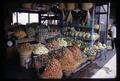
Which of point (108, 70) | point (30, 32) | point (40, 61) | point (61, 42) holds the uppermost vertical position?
point (30, 32)

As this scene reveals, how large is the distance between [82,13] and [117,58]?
2.26ft

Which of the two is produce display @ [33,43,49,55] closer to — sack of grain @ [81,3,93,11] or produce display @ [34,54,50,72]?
produce display @ [34,54,50,72]

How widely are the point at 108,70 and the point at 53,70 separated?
2.15 ft

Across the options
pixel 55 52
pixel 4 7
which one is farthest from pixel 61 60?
pixel 4 7

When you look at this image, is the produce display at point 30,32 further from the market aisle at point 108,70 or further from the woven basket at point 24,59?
the market aisle at point 108,70

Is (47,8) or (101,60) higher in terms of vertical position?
(47,8)

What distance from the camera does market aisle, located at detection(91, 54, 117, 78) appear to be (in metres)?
5.86

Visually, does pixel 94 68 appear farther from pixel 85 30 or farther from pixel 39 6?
pixel 39 6

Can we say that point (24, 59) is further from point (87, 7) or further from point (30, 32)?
point (87, 7)

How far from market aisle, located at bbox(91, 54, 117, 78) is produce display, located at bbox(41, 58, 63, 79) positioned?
0.42 meters

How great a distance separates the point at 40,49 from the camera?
229 inches

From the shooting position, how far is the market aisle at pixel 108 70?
5.86 metres

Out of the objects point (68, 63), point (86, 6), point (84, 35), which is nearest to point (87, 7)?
point (86, 6)

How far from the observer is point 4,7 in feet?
19.1
